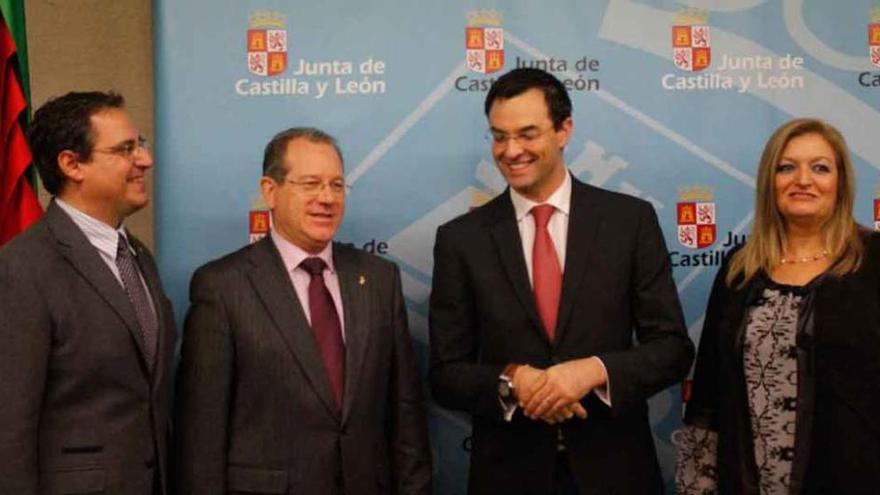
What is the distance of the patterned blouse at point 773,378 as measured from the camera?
248 centimetres

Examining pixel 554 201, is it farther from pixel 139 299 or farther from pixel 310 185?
pixel 139 299

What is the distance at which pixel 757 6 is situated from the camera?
329 centimetres

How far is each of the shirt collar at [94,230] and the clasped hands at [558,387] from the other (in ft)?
3.62

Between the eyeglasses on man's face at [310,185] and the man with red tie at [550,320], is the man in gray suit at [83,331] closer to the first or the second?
the eyeglasses on man's face at [310,185]

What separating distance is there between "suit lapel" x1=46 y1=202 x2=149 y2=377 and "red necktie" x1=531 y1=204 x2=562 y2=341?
3.50ft

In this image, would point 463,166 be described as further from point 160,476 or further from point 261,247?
point 160,476

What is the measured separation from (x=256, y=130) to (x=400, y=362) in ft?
3.47

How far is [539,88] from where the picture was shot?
269 cm

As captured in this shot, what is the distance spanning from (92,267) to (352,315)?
2.32 feet

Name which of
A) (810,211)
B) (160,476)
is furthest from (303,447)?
(810,211)

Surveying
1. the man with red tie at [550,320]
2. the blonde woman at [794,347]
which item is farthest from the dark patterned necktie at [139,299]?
the blonde woman at [794,347]

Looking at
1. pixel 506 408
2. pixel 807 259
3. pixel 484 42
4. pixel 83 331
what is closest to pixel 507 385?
pixel 506 408

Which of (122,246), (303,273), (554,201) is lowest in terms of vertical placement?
(303,273)

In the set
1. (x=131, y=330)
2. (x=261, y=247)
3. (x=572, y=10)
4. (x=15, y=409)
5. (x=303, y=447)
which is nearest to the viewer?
(x=15, y=409)
